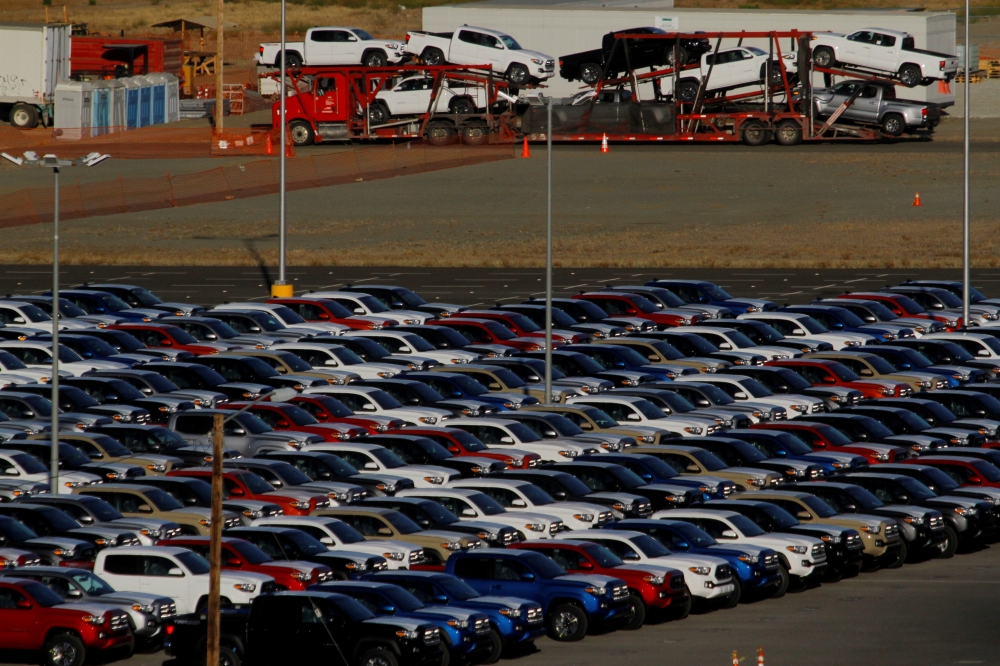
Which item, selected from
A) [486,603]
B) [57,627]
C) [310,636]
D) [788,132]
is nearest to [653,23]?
[788,132]

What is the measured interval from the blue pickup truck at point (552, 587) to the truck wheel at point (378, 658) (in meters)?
2.98

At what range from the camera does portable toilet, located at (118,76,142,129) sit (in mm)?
93500

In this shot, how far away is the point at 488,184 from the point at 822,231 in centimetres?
1561

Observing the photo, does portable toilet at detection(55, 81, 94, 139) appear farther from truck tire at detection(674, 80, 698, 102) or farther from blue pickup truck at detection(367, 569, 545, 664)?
blue pickup truck at detection(367, 569, 545, 664)

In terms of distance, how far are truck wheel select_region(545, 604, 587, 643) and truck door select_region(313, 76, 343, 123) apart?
Result: 60.7 metres

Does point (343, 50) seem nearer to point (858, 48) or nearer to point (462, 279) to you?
point (858, 48)

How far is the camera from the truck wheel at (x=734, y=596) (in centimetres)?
2542

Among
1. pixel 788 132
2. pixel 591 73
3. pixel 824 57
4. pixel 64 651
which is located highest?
pixel 824 57

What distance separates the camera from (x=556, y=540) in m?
25.6

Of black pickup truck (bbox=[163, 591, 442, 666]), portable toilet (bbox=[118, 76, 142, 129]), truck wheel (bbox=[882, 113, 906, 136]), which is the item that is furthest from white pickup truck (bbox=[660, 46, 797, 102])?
black pickup truck (bbox=[163, 591, 442, 666])

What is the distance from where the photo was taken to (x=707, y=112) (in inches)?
3226

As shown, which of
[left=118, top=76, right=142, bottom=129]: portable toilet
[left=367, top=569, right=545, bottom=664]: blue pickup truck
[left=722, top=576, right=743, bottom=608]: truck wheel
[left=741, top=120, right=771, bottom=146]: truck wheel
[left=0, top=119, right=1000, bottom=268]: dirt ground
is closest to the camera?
[left=367, top=569, right=545, bottom=664]: blue pickup truck

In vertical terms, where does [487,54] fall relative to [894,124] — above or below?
above

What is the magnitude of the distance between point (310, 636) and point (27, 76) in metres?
76.0
